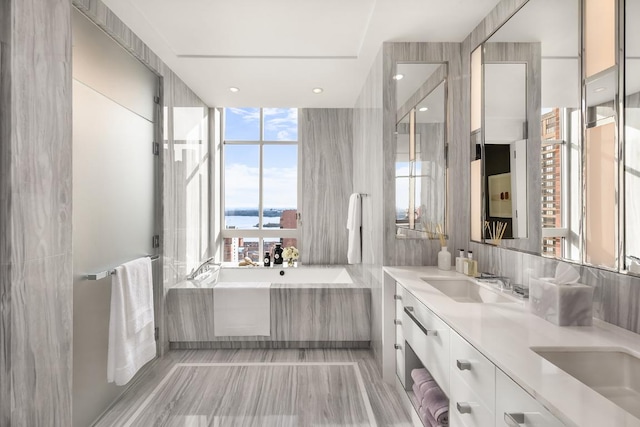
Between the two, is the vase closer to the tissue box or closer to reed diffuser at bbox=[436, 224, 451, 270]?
reed diffuser at bbox=[436, 224, 451, 270]

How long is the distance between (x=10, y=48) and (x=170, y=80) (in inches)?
77.2

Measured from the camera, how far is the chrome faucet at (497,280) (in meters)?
1.88

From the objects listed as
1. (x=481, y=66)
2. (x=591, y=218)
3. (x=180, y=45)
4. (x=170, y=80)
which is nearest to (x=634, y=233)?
(x=591, y=218)

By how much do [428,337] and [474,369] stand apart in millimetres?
522

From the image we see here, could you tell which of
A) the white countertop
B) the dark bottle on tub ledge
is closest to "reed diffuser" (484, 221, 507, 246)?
the white countertop

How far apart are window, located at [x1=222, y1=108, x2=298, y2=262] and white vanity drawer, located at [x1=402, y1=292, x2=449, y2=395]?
2.78 meters

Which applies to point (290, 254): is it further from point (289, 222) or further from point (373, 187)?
point (373, 187)

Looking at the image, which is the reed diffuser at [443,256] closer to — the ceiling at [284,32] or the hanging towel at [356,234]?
the hanging towel at [356,234]

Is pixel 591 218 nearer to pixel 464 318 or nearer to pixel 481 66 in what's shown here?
pixel 464 318

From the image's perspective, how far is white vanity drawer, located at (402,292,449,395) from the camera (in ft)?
5.06

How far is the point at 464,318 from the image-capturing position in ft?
4.66

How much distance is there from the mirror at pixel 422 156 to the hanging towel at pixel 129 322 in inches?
71.7

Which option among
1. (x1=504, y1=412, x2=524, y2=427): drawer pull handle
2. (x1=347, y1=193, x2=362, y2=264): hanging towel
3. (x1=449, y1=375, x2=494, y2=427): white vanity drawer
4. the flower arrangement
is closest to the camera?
(x1=504, y1=412, x2=524, y2=427): drawer pull handle

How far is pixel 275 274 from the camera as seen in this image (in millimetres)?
4328
